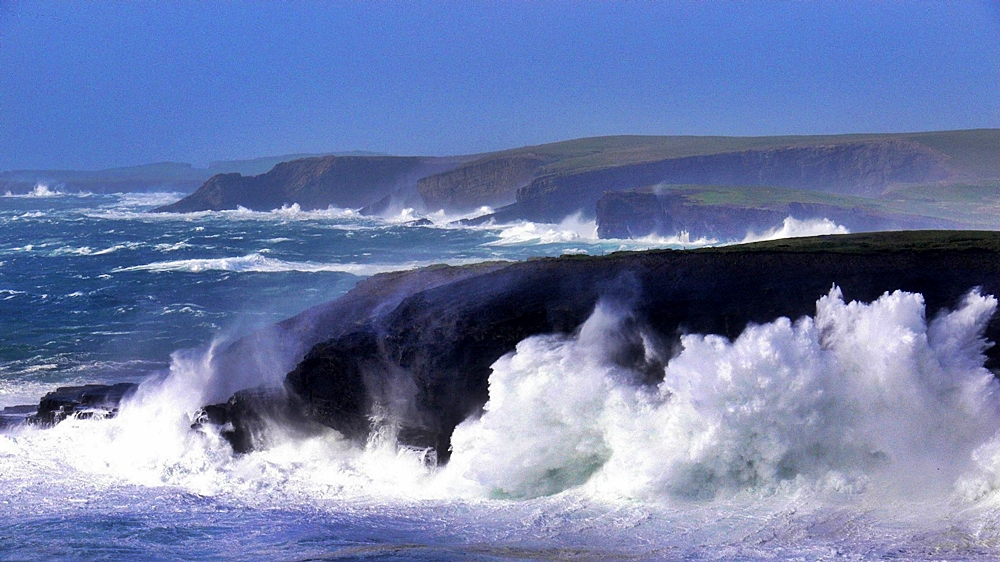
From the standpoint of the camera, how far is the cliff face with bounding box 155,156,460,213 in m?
92.8

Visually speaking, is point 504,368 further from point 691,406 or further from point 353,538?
point 353,538

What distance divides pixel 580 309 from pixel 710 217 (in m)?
44.7

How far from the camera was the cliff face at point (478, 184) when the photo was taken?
290 ft

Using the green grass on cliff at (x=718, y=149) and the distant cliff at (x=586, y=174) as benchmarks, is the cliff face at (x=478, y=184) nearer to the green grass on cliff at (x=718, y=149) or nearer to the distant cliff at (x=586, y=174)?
the distant cliff at (x=586, y=174)

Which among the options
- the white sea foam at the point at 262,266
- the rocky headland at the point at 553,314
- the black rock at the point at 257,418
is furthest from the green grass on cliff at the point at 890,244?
the white sea foam at the point at 262,266

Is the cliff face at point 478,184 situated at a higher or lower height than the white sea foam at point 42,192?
lower

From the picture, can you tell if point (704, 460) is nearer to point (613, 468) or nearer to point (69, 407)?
point (613, 468)

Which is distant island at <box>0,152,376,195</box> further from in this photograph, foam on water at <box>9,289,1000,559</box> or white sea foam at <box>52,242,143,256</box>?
foam on water at <box>9,289,1000,559</box>

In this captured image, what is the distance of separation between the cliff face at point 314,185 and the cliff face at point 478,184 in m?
5.55

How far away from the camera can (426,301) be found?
17391 millimetres

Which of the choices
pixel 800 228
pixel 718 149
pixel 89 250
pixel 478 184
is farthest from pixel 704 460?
pixel 718 149

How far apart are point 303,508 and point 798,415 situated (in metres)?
7.21

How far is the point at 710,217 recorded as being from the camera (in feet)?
194

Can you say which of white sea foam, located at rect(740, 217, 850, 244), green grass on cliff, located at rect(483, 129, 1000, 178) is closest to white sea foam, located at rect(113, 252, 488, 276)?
white sea foam, located at rect(740, 217, 850, 244)
